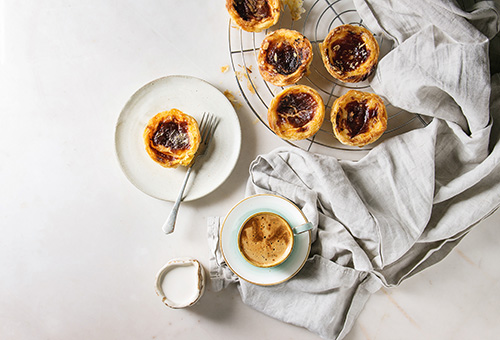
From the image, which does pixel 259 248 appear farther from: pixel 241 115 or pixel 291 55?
pixel 291 55

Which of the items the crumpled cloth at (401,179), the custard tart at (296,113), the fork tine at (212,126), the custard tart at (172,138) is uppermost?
the custard tart at (172,138)

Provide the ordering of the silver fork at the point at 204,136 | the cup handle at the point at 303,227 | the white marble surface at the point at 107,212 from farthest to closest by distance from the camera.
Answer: the white marble surface at the point at 107,212 < the silver fork at the point at 204,136 < the cup handle at the point at 303,227

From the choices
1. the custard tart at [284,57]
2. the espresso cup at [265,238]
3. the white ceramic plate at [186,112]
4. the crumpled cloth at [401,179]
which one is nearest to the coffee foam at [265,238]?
the espresso cup at [265,238]

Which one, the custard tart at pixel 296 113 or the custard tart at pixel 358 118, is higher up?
the custard tart at pixel 296 113

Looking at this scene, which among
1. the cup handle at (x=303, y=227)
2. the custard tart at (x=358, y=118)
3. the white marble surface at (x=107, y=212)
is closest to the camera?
the cup handle at (x=303, y=227)

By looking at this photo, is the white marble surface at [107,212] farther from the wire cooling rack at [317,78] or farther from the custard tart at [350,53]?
the custard tart at [350,53]

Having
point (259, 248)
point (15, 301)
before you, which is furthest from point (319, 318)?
point (15, 301)

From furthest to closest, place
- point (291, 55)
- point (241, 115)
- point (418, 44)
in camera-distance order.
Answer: point (241, 115) → point (291, 55) → point (418, 44)

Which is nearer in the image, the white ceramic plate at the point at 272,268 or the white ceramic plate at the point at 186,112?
the white ceramic plate at the point at 272,268
